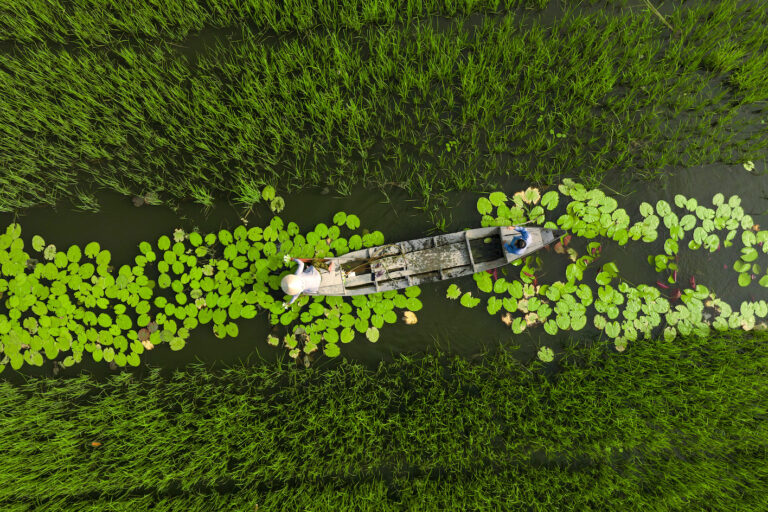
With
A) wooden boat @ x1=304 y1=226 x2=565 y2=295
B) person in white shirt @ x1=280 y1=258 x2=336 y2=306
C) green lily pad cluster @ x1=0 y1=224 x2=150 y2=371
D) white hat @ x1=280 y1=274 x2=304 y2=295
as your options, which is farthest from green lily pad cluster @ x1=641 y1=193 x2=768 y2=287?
green lily pad cluster @ x1=0 y1=224 x2=150 y2=371

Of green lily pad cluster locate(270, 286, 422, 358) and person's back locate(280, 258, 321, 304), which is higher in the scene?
person's back locate(280, 258, 321, 304)

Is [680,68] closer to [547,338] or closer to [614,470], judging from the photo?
[547,338]

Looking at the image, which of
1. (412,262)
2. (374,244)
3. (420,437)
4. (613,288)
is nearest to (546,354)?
(613,288)

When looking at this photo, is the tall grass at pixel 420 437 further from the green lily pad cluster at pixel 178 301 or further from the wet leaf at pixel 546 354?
the green lily pad cluster at pixel 178 301

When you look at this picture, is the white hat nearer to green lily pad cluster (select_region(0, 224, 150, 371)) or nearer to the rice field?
the rice field

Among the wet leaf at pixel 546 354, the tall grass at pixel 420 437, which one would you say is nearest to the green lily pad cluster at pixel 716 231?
the tall grass at pixel 420 437

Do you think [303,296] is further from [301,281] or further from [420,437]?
[420,437]
